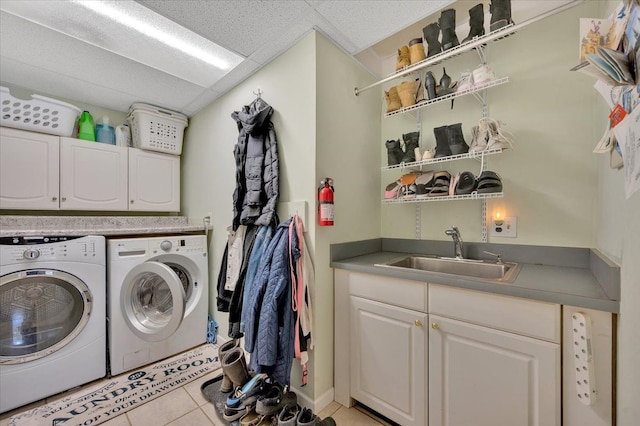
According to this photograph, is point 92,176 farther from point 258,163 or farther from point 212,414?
point 212,414

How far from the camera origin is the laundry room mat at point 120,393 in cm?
148

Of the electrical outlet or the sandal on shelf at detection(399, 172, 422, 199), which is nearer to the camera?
the electrical outlet

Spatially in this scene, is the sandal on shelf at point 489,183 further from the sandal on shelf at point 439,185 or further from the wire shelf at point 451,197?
the sandal on shelf at point 439,185

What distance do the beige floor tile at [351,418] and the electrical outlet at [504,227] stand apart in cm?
134

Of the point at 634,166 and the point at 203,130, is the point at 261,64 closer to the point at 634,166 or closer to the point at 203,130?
the point at 203,130

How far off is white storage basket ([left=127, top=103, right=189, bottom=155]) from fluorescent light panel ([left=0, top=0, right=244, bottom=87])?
769 millimetres

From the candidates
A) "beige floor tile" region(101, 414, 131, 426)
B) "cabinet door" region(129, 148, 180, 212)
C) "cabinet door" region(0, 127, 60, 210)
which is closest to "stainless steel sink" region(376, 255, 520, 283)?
"beige floor tile" region(101, 414, 131, 426)

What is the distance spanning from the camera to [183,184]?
9.48 feet

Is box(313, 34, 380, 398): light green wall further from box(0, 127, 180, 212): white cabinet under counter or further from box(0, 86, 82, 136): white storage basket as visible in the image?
box(0, 86, 82, 136): white storage basket

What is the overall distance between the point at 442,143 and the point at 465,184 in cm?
31

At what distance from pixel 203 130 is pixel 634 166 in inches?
112

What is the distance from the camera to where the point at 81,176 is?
2.29m

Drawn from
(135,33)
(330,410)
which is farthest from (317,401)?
(135,33)

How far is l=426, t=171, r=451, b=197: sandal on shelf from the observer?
5.11 feet
